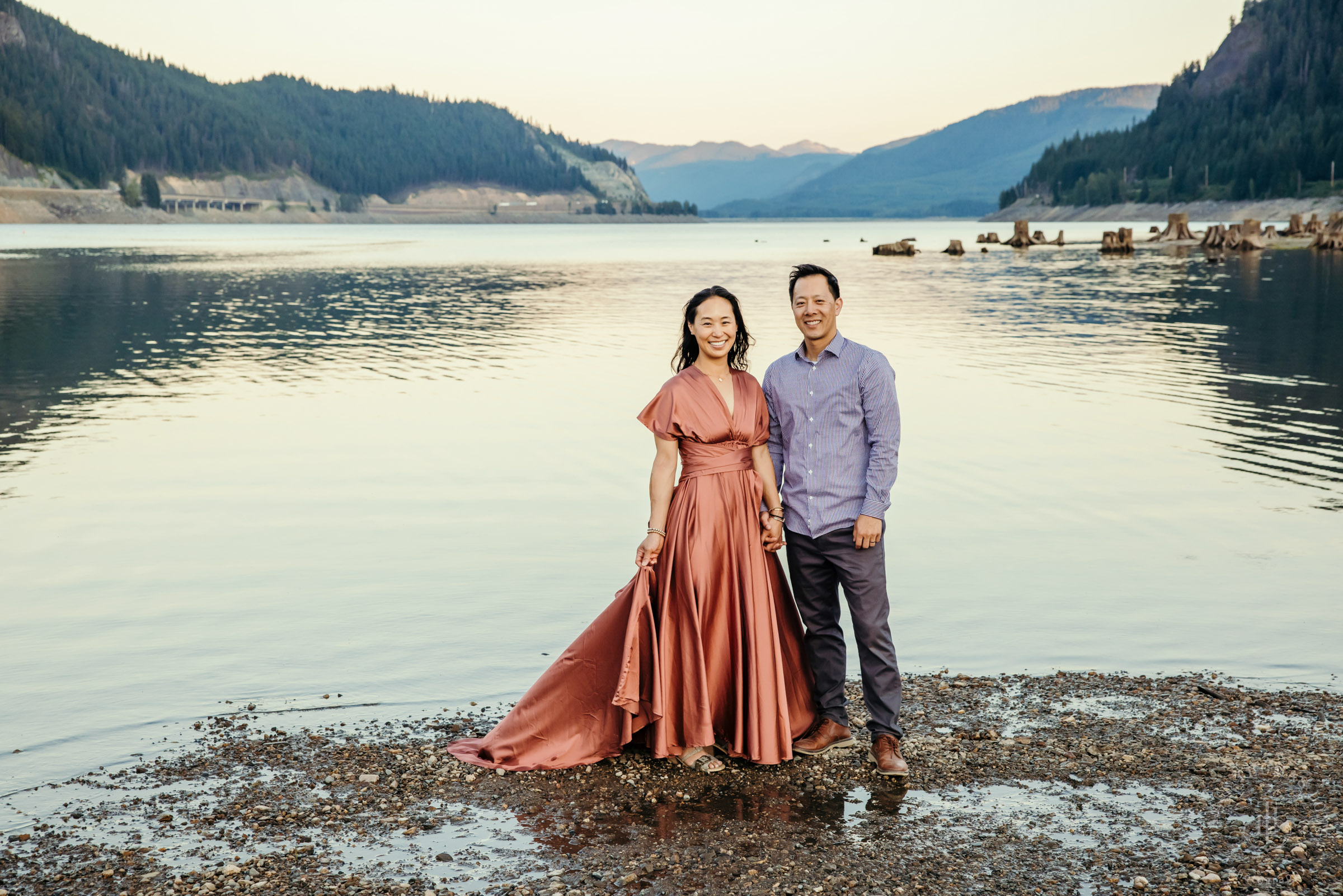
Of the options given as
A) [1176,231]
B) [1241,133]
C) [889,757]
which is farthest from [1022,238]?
[1241,133]

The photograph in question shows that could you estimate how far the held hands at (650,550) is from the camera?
525 centimetres

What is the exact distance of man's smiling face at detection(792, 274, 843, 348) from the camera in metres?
5.16

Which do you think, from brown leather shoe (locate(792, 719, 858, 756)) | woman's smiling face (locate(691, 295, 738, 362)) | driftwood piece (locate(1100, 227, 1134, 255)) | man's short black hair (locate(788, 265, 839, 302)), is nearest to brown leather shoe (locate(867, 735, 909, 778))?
brown leather shoe (locate(792, 719, 858, 756))

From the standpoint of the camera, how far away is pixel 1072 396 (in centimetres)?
1772

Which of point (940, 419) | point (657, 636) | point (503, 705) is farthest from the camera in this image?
point (940, 419)

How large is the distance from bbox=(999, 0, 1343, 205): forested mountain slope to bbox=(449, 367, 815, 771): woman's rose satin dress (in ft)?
454

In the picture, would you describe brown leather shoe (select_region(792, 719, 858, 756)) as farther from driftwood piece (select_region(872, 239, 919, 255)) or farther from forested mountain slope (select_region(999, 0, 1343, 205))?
forested mountain slope (select_region(999, 0, 1343, 205))

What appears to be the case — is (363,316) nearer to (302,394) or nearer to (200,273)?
(302,394)

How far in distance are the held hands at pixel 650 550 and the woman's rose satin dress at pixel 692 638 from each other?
0.04m

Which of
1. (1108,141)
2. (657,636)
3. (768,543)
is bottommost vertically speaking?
(657,636)

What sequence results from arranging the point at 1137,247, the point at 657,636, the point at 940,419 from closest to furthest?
the point at 657,636 → the point at 940,419 → the point at 1137,247

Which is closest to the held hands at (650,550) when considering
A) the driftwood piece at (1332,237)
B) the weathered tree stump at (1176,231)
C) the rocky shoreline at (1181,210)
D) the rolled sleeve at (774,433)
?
the rolled sleeve at (774,433)

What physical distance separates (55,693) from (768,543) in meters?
4.40

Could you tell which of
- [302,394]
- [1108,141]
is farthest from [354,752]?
[1108,141]
